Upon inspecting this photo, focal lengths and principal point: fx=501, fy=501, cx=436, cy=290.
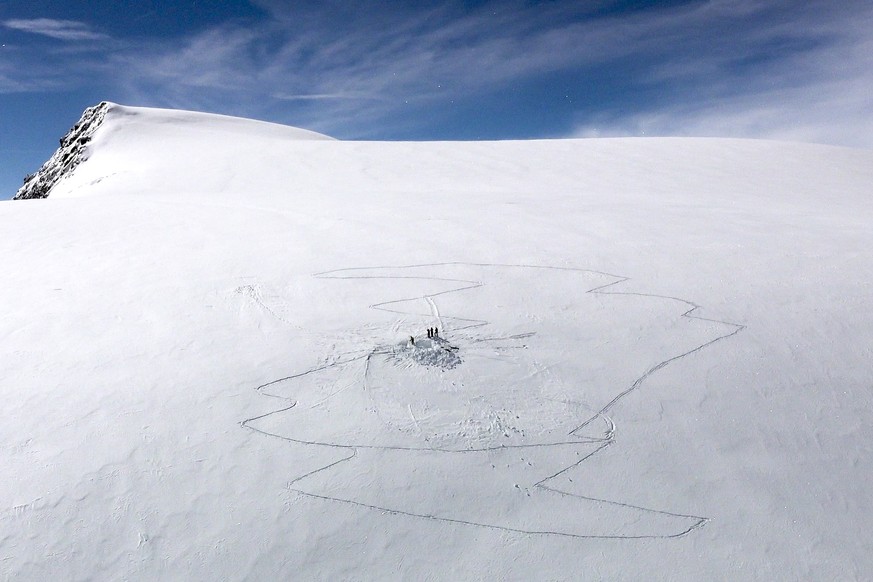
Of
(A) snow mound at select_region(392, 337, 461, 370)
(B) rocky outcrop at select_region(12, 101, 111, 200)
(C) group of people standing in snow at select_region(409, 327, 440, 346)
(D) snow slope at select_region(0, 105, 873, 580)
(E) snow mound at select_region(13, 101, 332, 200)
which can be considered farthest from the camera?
(B) rocky outcrop at select_region(12, 101, 111, 200)

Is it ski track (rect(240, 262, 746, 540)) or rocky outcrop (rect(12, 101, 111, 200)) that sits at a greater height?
rocky outcrop (rect(12, 101, 111, 200))

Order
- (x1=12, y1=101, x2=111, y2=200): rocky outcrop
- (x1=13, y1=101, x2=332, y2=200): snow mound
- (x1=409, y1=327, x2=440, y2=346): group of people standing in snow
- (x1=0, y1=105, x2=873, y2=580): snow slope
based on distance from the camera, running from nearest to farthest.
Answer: (x1=0, y1=105, x2=873, y2=580): snow slope, (x1=409, y1=327, x2=440, y2=346): group of people standing in snow, (x1=13, y1=101, x2=332, y2=200): snow mound, (x1=12, y1=101, x2=111, y2=200): rocky outcrop

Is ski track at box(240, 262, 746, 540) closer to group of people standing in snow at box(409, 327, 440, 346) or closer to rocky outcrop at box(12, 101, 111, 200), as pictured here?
group of people standing in snow at box(409, 327, 440, 346)

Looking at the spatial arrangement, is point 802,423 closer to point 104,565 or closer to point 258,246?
point 104,565

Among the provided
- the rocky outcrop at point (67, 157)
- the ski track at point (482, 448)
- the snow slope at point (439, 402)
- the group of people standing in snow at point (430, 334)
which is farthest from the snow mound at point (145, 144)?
the group of people standing in snow at point (430, 334)

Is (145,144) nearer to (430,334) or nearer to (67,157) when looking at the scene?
(67,157)

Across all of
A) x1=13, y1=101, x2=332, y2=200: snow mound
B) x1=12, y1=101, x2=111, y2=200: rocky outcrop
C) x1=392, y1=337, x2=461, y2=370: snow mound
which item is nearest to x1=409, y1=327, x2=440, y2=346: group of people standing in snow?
x1=392, y1=337, x2=461, y2=370: snow mound

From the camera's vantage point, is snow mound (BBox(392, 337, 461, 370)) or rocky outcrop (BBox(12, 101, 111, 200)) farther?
rocky outcrop (BBox(12, 101, 111, 200))

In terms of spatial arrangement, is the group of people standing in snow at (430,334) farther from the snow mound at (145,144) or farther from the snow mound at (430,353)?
the snow mound at (145,144)
